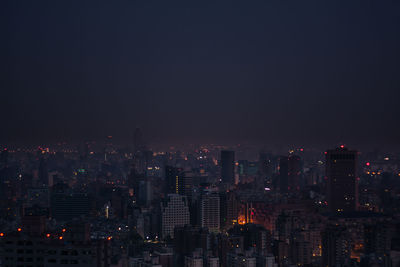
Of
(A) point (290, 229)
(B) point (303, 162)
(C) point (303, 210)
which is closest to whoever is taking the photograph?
(A) point (290, 229)

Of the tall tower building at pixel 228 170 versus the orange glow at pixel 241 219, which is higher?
the tall tower building at pixel 228 170

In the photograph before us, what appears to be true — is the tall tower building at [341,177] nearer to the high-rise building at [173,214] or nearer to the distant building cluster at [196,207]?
the distant building cluster at [196,207]

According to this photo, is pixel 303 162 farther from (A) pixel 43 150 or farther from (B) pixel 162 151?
(A) pixel 43 150

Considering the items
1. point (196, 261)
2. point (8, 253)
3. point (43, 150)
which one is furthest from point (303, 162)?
point (8, 253)

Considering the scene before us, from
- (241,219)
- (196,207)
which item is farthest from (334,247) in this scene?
(196,207)

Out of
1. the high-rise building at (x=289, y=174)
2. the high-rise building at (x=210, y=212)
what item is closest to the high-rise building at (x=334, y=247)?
the high-rise building at (x=210, y=212)

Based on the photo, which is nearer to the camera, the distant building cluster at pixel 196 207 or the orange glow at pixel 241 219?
the distant building cluster at pixel 196 207
